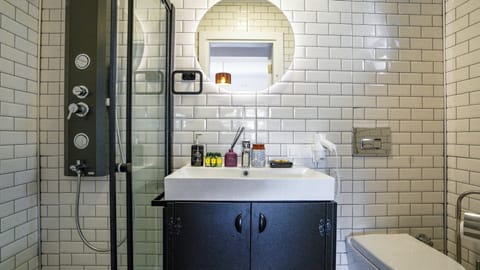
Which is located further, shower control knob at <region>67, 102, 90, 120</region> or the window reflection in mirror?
the window reflection in mirror

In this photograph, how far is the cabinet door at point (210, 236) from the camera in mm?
1261

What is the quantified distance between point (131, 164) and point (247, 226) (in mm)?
601

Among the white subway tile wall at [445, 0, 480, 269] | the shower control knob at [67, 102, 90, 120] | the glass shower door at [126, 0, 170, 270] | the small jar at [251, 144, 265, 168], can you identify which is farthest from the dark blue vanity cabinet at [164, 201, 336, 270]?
the white subway tile wall at [445, 0, 480, 269]

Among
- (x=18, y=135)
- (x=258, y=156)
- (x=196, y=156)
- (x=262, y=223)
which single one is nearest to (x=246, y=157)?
(x=258, y=156)

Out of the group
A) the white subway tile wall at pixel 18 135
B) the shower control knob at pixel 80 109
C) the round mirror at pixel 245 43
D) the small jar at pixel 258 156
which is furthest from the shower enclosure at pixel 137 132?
the white subway tile wall at pixel 18 135

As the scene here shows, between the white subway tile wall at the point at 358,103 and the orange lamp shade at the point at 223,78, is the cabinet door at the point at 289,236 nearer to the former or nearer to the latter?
the white subway tile wall at the point at 358,103

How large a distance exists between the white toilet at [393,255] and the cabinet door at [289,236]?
24cm

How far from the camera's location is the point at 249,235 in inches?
50.1

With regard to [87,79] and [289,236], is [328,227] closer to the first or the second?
[289,236]

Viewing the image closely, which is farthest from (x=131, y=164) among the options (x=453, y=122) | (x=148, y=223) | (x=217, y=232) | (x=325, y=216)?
(x=453, y=122)

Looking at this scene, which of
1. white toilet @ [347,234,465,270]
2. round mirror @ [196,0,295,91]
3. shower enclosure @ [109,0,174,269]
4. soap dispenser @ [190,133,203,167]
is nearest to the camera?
shower enclosure @ [109,0,174,269]

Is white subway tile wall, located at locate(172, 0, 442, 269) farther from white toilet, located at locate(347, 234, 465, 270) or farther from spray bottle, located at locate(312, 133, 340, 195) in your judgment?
white toilet, located at locate(347, 234, 465, 270)

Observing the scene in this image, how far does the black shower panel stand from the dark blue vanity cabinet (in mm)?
622

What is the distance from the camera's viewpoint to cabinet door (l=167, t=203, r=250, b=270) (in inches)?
49.6
